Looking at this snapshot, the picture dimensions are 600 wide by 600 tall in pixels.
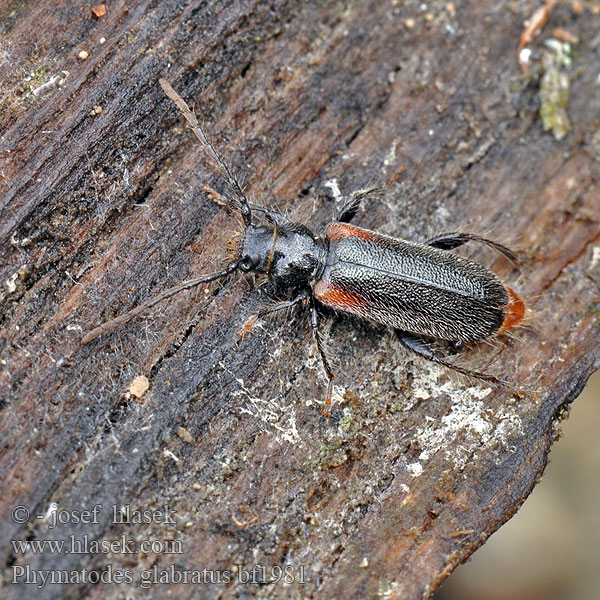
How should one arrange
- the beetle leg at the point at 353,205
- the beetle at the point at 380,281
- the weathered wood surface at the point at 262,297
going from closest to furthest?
the weathered wood surface at the point at 262,297 → the beetle at the point at 380,281 → the beetle leg at the point at 353,205

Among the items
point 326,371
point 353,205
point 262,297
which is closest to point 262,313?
point 262,297

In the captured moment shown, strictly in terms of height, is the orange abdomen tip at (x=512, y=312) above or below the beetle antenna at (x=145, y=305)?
below

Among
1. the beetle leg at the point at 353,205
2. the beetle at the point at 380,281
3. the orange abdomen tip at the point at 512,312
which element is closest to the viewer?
the beetle at the point at 380,281

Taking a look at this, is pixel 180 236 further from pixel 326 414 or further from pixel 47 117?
pixel 326 414

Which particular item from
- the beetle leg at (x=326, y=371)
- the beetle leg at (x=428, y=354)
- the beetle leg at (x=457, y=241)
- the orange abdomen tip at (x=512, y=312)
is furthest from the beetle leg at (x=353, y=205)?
the orange abdomen tip at (x=512, y=312)

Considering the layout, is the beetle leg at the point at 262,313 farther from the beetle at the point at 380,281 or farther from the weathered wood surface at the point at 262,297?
the weathered wood surface at the point at 262,297
